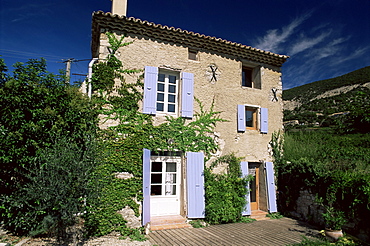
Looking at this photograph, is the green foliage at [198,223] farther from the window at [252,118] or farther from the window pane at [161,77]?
the window pane at [161,77]

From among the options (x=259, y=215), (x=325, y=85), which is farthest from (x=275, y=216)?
(x=325, y=85)

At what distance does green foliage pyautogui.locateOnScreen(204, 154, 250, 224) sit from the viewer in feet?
22.8

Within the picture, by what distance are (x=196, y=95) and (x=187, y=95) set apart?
0.42m

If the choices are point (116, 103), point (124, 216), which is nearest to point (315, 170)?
point (124, 216)

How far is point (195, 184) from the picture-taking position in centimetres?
691

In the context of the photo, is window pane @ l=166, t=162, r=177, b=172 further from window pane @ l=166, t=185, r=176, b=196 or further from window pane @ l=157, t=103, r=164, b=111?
window pane @ l=157, t=103, r=164, b=111

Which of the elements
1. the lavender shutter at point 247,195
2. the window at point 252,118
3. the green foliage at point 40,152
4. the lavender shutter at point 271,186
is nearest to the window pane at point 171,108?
the window at point 252,118

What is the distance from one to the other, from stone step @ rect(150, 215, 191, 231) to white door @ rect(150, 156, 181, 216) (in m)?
0.19

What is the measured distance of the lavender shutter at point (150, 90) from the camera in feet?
22.1

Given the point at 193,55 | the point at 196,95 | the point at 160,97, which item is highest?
the point at 193,55

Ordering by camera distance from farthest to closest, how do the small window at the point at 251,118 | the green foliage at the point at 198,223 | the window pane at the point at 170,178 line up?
the small window at the point at 251,118 → the window pane at the point at 170,178 → the green foliage at the point at 198,223

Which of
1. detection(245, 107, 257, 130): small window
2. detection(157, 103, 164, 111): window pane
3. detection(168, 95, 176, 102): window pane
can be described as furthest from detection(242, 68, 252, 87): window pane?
detection(157, 103, 164, 111): window pane

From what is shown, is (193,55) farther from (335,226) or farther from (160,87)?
(335,226)

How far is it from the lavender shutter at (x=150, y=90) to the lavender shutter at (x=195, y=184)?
181 cm
